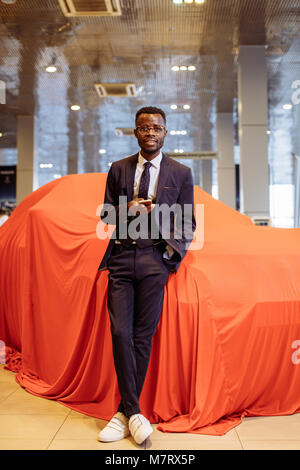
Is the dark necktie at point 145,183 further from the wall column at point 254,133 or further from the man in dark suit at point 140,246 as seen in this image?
the wall column at point 254,133

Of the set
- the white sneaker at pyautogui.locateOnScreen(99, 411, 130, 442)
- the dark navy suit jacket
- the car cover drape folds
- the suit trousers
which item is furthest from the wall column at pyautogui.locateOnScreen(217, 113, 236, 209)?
the white sneaker at pyautogui.locateOnScreen(99, 411, 130, 442)

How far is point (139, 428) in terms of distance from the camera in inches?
74.2

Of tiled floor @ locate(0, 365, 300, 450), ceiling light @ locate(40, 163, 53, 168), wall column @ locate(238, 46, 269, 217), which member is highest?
ceiling light @ locate(40, 163, 53, 168)

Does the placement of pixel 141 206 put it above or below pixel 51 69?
below

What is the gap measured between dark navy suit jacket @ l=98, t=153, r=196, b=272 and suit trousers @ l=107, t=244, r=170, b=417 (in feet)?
0.26

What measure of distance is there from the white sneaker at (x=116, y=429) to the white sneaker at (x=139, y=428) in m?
0.07

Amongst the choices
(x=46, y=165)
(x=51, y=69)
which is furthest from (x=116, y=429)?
(x=46, y=165)

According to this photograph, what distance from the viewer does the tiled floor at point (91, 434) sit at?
1899 mm

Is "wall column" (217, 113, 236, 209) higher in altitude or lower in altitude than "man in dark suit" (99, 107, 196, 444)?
higher

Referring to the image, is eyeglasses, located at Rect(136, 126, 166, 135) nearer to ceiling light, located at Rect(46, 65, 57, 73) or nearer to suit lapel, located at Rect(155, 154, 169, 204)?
suit lapel, located at Rect(155, 154, 169, 204)

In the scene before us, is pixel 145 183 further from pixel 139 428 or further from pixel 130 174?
pixel 139 428

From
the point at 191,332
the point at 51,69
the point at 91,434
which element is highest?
the point at 51,69

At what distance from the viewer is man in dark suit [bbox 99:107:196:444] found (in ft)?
6.60

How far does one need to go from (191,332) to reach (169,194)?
0.69 meters
